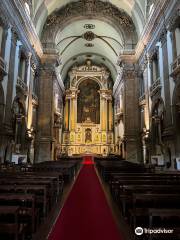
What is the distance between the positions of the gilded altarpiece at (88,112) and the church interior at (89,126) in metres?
0.14

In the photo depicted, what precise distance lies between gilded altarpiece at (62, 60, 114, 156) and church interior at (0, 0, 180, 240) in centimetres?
14

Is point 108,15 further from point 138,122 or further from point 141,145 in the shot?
point 141,145

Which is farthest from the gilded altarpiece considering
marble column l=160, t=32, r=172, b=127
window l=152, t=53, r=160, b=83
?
marble column l=160, t=32, r=172, b=127

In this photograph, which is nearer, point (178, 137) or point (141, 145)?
point (178, 137)

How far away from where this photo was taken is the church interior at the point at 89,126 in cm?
347

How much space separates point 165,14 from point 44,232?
12482mm

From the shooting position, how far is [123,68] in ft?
64.4

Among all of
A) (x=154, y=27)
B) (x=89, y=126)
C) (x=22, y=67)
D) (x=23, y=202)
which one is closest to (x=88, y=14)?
(x=154, y=27)

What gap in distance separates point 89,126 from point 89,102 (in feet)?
11.7

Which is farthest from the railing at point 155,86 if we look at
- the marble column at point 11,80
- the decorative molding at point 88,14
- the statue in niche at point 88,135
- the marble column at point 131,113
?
the statue in niche at point 88,135

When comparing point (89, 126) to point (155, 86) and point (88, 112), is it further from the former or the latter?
point (155, 86)

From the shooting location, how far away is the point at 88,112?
1211 inches

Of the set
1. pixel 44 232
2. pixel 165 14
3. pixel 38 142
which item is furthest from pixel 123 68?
pixel 44 232

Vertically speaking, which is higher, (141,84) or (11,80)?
(141,84)
